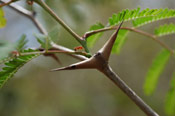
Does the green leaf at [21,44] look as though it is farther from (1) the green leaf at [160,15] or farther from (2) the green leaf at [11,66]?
(1) the green leaf at [160,15]

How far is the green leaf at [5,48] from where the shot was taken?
20.3 inches

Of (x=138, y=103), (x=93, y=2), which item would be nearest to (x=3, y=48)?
(x=138, y=103)

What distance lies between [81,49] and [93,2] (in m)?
0.55

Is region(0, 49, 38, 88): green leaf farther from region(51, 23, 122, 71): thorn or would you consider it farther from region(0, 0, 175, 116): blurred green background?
region(0, 0, 175, 116): blurred green background

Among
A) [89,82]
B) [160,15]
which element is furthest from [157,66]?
[89,82]

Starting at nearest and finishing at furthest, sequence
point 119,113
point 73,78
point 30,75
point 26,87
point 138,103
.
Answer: point 138,103, point 26,87, point 30,75, point 119,113, point 73,78

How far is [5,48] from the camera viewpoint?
53 cm

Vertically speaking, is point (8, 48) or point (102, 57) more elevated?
point (8, 48)

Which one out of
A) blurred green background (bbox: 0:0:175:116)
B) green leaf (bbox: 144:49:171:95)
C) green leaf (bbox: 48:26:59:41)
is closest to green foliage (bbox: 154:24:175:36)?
green leaf (bbox: 144:49:171:95)

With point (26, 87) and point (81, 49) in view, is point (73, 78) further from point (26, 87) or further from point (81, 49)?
point (81, 49)

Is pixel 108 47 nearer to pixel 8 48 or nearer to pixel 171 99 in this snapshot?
pixel 8 48

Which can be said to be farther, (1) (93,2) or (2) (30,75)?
(2) (30,75)

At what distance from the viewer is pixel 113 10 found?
3.00 meters

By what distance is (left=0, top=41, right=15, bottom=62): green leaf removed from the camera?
0.52m
